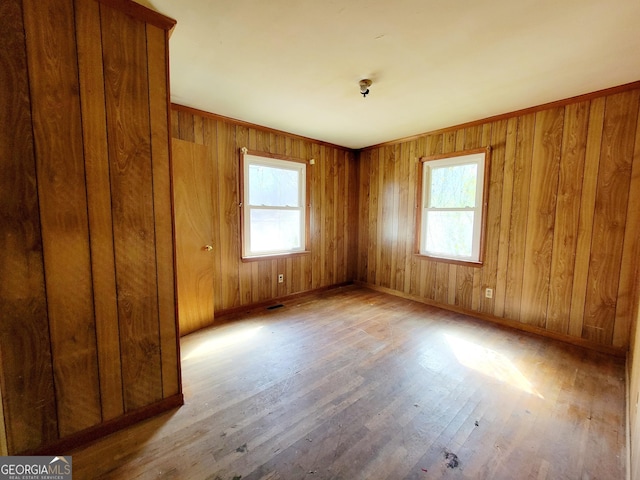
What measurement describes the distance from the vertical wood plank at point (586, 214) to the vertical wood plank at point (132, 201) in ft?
12.1

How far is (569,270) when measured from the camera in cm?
267

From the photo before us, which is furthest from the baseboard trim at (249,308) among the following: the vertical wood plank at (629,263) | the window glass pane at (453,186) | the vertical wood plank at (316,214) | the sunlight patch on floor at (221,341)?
the vertical wood plank at (629,263)

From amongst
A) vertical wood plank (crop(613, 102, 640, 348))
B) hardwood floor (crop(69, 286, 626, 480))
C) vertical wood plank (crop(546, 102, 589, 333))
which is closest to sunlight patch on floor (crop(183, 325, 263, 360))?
hardwood floor (crop(69, 286, 626, 480))

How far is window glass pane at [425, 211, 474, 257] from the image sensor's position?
134 inches

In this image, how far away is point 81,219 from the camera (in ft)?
4.59

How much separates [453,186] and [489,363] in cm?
216

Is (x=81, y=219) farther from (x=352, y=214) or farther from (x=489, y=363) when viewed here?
(x=352, y=214)

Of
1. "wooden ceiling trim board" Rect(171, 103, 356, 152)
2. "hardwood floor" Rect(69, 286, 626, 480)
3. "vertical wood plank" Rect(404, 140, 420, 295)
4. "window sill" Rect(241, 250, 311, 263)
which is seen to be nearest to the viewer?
"hardwood floor" Rect(69, 286, 626, 480)

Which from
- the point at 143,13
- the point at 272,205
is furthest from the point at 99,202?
the point at 272,205

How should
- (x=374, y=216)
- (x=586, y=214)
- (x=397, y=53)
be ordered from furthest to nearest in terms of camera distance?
1. (x=374, y=216)
2. (x=586, y=214)
3. (x=397, y=53)

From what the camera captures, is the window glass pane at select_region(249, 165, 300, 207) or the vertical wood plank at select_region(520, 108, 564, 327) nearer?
the vertical wood plank at select_region(520, 108, 564, 327)

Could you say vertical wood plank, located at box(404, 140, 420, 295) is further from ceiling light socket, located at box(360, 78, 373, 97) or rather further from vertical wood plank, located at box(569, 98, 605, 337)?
ceiling light socket, located at box(360, 78, 373, 97)

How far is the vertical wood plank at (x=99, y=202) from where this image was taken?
137 cm

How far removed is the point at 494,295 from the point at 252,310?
9.94ft
